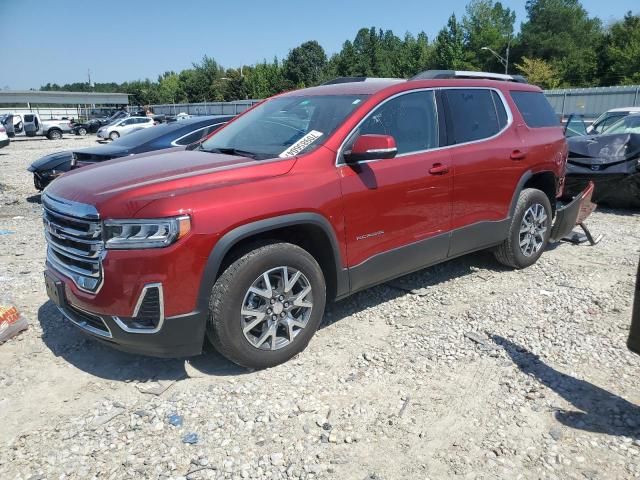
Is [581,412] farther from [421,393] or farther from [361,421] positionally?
[361,421]

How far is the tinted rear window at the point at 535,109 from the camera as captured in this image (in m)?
5.12

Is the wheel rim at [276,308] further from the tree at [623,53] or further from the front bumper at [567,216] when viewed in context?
the tree at [623,53]

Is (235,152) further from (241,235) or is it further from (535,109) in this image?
(535,109)

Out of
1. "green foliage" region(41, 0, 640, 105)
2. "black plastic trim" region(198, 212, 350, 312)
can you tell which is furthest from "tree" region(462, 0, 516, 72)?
"black plastic trim" region(198, 212, 350, 312)

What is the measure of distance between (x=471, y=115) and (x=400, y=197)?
4.28 feet

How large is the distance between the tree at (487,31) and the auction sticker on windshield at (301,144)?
67382mm

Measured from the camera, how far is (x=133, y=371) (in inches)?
136

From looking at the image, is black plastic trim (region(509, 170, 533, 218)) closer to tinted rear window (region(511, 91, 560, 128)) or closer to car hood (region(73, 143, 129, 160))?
tinted rear window (region(511, 91, 560, 128))

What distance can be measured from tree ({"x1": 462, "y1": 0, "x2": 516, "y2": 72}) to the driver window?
2619 inches

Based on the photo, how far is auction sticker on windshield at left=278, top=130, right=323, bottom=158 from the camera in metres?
3.50

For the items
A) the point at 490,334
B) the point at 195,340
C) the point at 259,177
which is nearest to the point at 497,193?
the point at 490,334

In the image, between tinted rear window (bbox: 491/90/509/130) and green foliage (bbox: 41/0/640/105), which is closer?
tinted rear window (bbox: 491/90/509/130)

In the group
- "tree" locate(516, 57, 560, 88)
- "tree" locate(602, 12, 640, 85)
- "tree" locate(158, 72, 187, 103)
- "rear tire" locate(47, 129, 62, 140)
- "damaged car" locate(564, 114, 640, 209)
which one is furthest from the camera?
"tree" locate(158, 72, 187, 103)

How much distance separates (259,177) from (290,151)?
1.46 ft
